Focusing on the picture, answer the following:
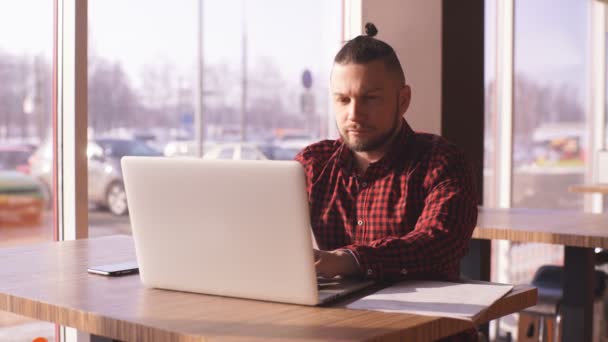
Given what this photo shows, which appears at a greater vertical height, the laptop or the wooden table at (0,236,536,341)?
the laptop

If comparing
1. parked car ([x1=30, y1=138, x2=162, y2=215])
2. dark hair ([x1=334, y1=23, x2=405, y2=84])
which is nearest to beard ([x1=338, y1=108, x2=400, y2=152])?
dark hair ([x1=334, y1=23, x2=405, y2=84])

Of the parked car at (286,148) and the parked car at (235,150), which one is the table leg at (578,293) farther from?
the parked car at (286,148)

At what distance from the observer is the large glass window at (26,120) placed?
107 inches

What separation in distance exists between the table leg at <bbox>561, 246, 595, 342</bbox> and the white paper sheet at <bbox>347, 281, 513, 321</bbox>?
41.8 inches

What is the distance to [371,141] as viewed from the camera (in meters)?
1.79

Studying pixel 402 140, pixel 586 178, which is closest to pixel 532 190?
pixel 586 178

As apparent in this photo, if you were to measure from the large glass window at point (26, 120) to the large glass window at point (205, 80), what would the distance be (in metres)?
0.16

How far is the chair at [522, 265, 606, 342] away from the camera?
2955 millimetres

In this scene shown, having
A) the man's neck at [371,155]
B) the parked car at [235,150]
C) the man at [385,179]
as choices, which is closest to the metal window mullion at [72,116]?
the man at [385,179]

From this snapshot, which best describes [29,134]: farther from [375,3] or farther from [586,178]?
[586,178]

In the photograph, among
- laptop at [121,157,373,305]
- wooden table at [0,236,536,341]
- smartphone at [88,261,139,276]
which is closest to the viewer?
wooden table at [0,236,536,341]

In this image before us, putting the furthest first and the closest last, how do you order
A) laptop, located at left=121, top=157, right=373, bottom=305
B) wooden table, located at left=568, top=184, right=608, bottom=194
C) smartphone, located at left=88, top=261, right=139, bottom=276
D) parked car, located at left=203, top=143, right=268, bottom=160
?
wooden table, located at left=568, top=184, right=608, bottom=194 < parked car, located at left=203, top=143, right=268, bottom=160 < smartphone, located at left=88, top=261, right=139, bottom=276 < laptop, located at left=121, top=157, right=373, bottom=305

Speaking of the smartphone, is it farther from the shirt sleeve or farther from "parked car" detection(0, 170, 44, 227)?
"parked car" detection(0, 170, 44, 227)

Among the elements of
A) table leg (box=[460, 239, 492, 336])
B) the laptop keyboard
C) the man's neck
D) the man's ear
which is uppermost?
the man's ear
